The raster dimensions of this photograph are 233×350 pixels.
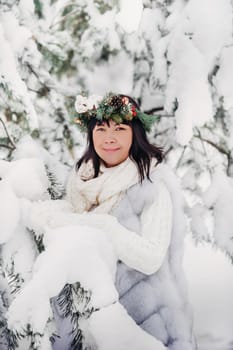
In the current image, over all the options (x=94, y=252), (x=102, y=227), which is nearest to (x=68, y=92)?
(x=102, y=227)

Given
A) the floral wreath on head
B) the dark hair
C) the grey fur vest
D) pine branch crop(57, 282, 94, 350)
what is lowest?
the grey fur vest

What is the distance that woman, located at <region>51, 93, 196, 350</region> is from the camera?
194cm

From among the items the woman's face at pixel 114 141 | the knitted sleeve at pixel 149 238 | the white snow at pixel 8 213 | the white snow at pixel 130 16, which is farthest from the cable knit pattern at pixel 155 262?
the white snow at pixel 130 16

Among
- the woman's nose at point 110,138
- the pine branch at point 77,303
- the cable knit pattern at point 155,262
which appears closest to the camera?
the pine branch at point 77,303

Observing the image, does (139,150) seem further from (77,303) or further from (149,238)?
(77,303)

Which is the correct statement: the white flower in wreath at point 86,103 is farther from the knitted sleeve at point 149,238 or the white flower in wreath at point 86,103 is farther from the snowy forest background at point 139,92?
the knitted sleeve at point 149,238

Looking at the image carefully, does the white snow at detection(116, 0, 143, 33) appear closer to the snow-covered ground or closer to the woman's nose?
the woman's nose

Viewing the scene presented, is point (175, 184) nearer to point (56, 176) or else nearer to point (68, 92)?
point (56, 176)

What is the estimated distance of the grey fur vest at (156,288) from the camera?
1954mm

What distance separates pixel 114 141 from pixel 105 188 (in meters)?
0.17

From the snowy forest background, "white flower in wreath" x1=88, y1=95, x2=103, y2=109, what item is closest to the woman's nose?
"white flower in wreath" x1=88, y1=95, x2=103, y2=109

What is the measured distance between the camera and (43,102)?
298 cm

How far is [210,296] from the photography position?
9.46 ft

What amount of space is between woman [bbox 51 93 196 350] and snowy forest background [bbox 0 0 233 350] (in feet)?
0.55
